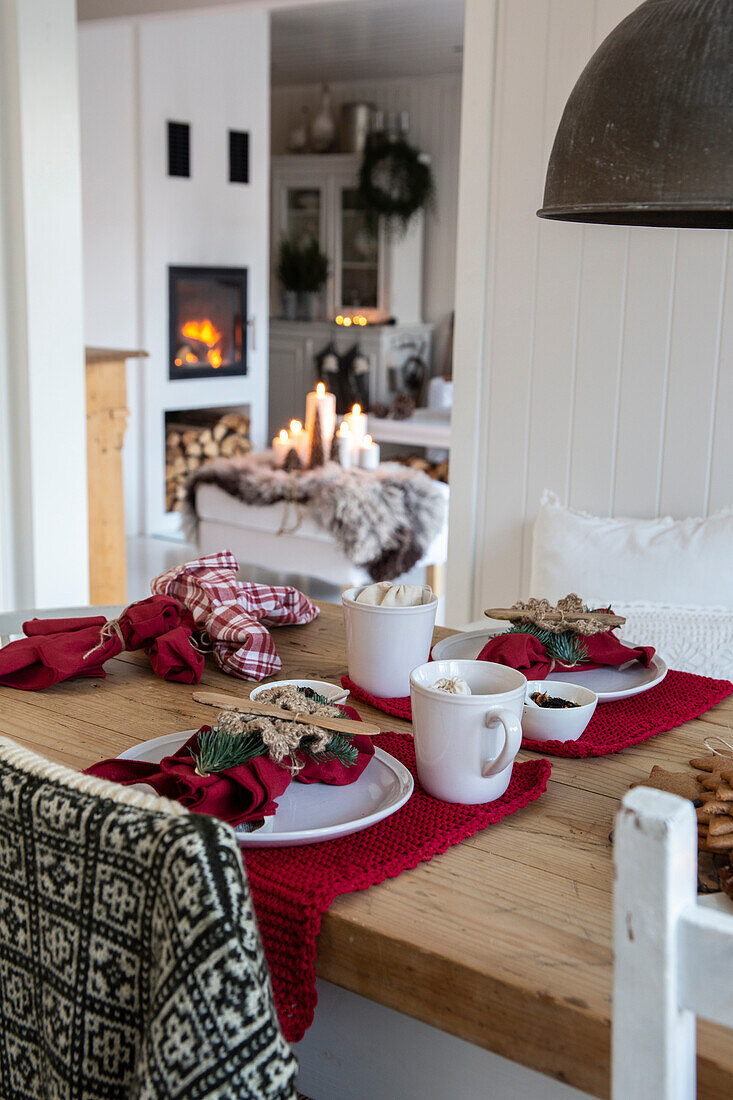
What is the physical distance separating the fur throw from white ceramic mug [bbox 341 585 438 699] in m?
2.70

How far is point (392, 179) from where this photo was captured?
25.7 feet

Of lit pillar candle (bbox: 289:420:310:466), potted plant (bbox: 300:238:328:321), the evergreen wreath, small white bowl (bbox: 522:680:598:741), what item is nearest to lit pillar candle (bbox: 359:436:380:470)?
lit pillar candle (bbox: 289:420:310:466)

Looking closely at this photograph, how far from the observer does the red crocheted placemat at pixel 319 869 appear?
0.84m

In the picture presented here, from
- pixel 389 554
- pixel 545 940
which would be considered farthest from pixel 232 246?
pixel 545 940

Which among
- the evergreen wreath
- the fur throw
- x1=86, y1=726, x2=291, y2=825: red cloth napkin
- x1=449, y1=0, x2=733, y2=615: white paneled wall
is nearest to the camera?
x1=86, y1=726, x2=291, y2=825: red cloth napkin

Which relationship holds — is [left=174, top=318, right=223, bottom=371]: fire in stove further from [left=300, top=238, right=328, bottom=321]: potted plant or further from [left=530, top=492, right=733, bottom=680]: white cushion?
[left=530, top=492, right=733, bottom=680]: white cushion

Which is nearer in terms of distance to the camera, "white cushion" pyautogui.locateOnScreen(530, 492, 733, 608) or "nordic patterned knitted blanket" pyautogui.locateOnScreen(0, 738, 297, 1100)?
"nordic patterned knitted blanket" pyautogui.locateOnScreen(0, 738, 297, 1100)

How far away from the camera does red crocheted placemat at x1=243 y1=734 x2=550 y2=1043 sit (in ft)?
2.75

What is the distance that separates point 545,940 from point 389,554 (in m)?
3.29

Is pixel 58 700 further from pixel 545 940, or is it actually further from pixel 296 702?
pixel 545 940

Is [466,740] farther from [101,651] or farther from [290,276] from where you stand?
[290,276]

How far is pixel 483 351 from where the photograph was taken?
2.53 m

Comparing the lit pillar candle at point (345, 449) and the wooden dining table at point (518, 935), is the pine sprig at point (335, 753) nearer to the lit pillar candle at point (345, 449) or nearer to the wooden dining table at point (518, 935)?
the wooden dining table at point (518, 935)

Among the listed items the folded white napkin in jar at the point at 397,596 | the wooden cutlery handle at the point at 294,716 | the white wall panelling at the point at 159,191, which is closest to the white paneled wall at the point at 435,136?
the white wall panelling at the point at 159,191
